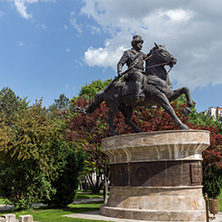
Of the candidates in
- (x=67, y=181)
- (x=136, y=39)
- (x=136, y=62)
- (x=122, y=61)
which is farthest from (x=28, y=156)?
(x=136, y=39)

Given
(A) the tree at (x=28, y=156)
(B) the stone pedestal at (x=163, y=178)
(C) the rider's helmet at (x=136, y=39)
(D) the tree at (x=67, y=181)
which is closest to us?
(B) the stone pedestal at (x=163, y=178)

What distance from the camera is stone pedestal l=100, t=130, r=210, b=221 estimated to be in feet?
36.6

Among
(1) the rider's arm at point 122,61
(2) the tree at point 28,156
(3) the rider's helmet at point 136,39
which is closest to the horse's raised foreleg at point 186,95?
(1) the rider's arm at point 122,61

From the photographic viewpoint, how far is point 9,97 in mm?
44219

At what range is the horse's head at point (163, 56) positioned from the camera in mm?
13164

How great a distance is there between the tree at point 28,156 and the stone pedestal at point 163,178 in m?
5.53

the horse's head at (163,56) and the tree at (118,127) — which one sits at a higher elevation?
the horse's head at (163,56)

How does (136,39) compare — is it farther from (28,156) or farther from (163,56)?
(28,156)

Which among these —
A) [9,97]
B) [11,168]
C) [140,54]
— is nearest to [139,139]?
[140,54]

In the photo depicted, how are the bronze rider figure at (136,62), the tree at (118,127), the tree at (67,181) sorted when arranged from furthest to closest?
1. the tree at (118,127)
2. the tree at (67,181)
3. the bronze rider figure at (136,62)

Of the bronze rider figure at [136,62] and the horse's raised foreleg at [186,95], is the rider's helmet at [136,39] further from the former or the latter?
the horse's raised foreleg at [186,95]

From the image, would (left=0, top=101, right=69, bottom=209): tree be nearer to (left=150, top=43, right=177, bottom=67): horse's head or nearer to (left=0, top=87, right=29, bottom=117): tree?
(left=150, top=43, right=177, bottom=67): horse's head

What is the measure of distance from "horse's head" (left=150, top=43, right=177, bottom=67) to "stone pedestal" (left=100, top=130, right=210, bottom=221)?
3409 mm

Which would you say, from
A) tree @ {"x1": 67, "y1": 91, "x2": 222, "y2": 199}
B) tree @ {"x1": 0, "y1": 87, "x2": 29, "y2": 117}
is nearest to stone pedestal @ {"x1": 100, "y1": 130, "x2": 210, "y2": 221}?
tree @ {"x1": 67, "y1": 91, "x2": 222, "y2": 199}
